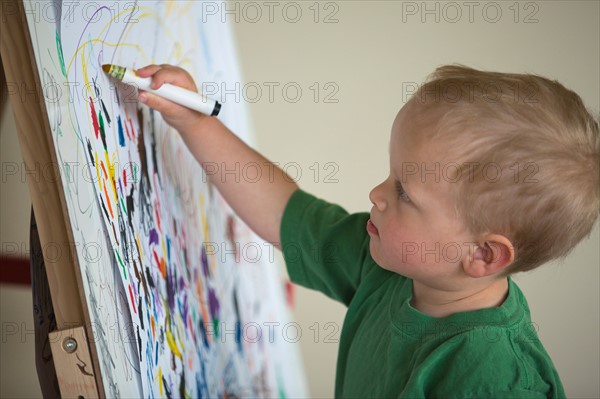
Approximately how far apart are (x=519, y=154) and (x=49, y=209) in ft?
1.53

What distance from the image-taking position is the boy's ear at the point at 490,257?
750 mm

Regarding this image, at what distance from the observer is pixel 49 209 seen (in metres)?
0.58

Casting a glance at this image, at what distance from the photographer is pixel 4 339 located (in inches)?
41.1

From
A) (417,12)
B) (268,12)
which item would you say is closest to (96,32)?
(268,12)

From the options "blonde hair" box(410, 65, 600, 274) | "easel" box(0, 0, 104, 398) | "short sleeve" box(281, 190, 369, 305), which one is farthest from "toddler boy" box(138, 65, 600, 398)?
"easel" box(0, 0, 104, 398)

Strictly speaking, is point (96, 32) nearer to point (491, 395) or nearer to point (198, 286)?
point (198, 286)

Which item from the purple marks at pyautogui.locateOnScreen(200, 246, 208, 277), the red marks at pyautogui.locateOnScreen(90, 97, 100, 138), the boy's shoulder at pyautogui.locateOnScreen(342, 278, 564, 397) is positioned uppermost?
the red marks at pyautogui.locateOnScreen(90, 97, 100, 138)

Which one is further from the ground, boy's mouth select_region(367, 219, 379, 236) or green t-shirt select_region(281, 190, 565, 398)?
boy's mouth select_region(367, 219, 379, 236)

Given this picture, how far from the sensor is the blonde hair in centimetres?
71

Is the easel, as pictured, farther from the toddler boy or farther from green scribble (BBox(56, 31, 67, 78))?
the toddler boy

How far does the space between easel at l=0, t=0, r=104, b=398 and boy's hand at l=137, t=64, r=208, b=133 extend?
211 mm

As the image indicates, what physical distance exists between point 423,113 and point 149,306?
0.37m

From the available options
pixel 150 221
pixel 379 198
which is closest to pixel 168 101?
pixel 150 221

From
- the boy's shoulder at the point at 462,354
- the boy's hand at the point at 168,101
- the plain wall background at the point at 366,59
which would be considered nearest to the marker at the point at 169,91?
the boy's hand at the point at 168,101
